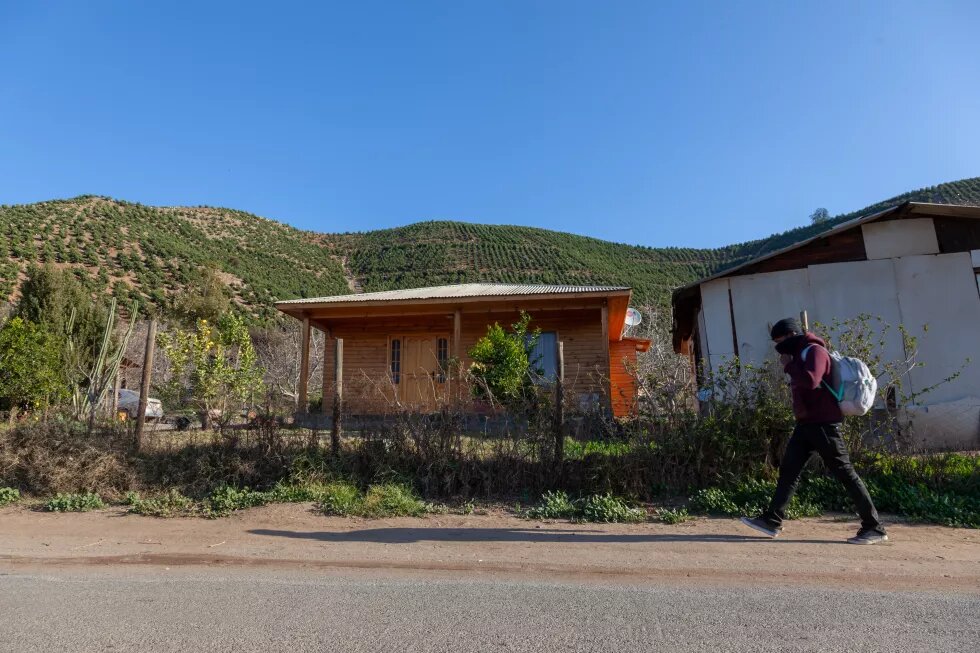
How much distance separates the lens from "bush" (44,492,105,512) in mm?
6168

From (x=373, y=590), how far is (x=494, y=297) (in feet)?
A: 32.9

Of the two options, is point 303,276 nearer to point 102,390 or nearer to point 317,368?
point 317,368

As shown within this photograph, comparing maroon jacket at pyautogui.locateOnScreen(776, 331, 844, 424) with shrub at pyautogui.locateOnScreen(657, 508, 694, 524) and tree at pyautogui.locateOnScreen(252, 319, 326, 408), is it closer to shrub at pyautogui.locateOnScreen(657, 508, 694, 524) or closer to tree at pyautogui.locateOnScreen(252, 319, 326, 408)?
shrub at pyautogui.locateOnScreen(657, 508, 694, 524)

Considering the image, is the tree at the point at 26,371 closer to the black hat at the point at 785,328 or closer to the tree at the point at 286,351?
the black hat at the point at 785,328

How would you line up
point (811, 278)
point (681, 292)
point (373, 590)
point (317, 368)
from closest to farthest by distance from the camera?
point (373, 590) → point (811, 278) → point (681, 292) → point (317, 368)

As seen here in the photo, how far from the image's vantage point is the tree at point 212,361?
9523 mm

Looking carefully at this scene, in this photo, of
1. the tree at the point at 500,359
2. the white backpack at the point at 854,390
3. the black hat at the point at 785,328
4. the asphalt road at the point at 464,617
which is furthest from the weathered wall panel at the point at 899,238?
the asphalt road at the point at 464,617

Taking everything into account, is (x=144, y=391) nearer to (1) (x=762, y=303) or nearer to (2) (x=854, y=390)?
(2) (x=854, y=390)

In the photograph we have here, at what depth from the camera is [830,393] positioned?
4465mm

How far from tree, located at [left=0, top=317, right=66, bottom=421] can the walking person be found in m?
11.1

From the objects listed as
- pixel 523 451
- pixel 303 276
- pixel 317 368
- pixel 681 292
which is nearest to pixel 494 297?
pixel 681 292

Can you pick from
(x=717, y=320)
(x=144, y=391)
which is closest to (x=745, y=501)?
(x=717, y=320)

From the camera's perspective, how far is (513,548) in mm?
4590

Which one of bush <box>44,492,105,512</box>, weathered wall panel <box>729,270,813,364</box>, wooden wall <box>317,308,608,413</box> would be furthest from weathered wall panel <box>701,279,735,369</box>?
bush <box>44,492,105,512</box>
